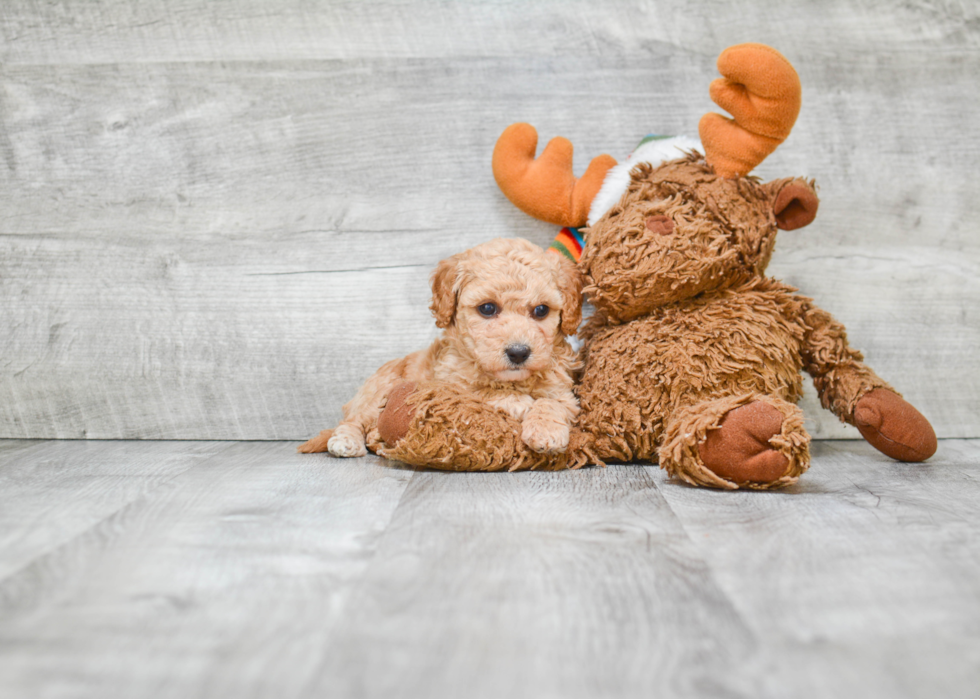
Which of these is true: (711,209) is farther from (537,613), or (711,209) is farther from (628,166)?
(537,613)

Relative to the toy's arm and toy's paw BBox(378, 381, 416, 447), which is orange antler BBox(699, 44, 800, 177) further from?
toy's paw BBox(378, 381, 416, 447)

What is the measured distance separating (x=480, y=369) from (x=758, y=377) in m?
0.46

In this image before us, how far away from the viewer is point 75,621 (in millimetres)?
632

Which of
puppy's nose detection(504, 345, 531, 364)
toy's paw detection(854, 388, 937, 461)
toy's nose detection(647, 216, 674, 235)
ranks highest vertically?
toy's nose detection(647, 216, 674, 235)

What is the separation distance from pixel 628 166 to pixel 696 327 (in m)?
0.37

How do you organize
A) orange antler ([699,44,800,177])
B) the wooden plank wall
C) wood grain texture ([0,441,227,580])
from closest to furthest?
wood grain texture ([0,441,227,580]) < orange antler ([699,44,800,177]) < the wooden plank wall

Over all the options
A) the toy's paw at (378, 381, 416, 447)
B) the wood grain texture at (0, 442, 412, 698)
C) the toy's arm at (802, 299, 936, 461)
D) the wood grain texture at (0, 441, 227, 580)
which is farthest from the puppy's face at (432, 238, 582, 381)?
the wood grain texture at (0, 441, 227, 580)

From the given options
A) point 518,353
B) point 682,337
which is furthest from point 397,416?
point 682,337

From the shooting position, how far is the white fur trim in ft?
4.40

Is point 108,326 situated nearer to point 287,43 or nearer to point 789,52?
point 287,43

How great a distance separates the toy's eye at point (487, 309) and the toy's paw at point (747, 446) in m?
0.40

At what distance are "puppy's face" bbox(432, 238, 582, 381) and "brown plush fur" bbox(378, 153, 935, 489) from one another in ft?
0.22

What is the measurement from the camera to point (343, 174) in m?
1.57

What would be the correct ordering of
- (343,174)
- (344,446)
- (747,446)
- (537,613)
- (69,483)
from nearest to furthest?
(537,613) → (747,446) → (69,483) → (344,446) → (343,174)
